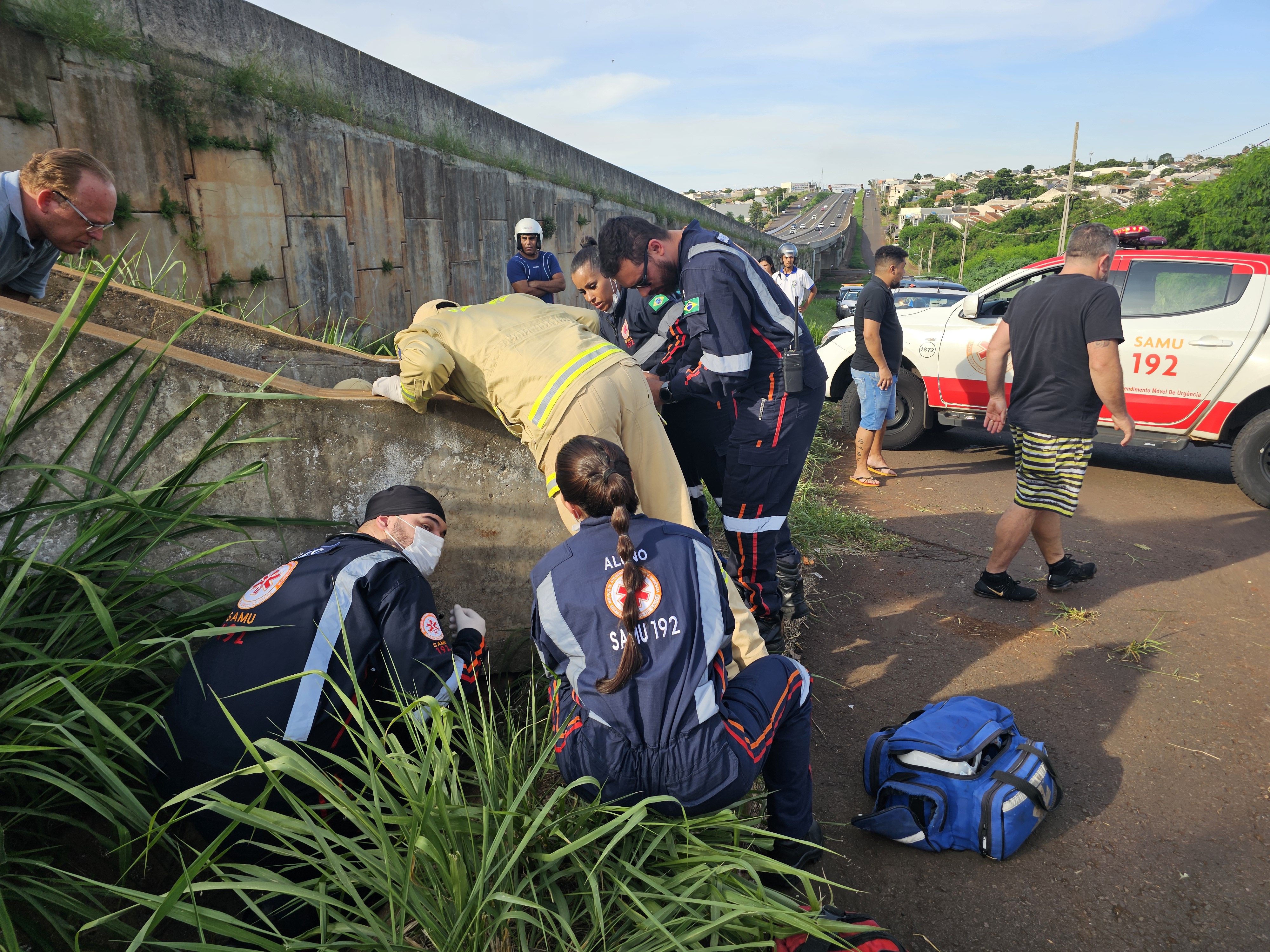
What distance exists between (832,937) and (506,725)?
1359 mm

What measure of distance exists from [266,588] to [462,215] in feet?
23.7

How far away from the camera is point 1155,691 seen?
3.48 m

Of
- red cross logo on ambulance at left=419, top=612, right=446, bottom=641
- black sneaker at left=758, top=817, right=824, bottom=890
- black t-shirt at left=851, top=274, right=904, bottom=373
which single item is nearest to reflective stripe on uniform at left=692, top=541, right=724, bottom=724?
black sneaker at left=758, top=817, right=824, bottom=890

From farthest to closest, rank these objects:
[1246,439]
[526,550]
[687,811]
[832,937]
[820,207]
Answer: [820,207] < [1246,439] < [526,550] < [687,811] < [832,937]

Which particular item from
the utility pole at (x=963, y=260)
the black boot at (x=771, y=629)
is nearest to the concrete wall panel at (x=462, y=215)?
the black boot at (x=771, y=629)

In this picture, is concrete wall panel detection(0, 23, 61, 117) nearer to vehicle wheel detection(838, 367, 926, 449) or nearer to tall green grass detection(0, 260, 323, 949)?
tall green grass detection(0, 260, 323, 949)

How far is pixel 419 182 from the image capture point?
25.1 ft

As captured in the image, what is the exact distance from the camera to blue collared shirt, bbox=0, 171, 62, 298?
279 cm

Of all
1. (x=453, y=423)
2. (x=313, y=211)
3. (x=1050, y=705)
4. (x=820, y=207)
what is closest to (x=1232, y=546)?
(x=1050, y=705)

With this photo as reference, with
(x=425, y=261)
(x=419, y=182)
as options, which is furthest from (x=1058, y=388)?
(x=419, y=182)

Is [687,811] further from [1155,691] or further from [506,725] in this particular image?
[1155,691]

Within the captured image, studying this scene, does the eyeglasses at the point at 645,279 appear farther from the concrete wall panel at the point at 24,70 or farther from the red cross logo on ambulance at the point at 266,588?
the concrete wall panel at the point at 24,70

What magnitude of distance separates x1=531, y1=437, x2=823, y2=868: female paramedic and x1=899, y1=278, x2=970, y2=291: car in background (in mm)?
17029

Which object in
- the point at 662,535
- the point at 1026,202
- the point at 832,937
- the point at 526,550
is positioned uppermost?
the point at 1026,202
